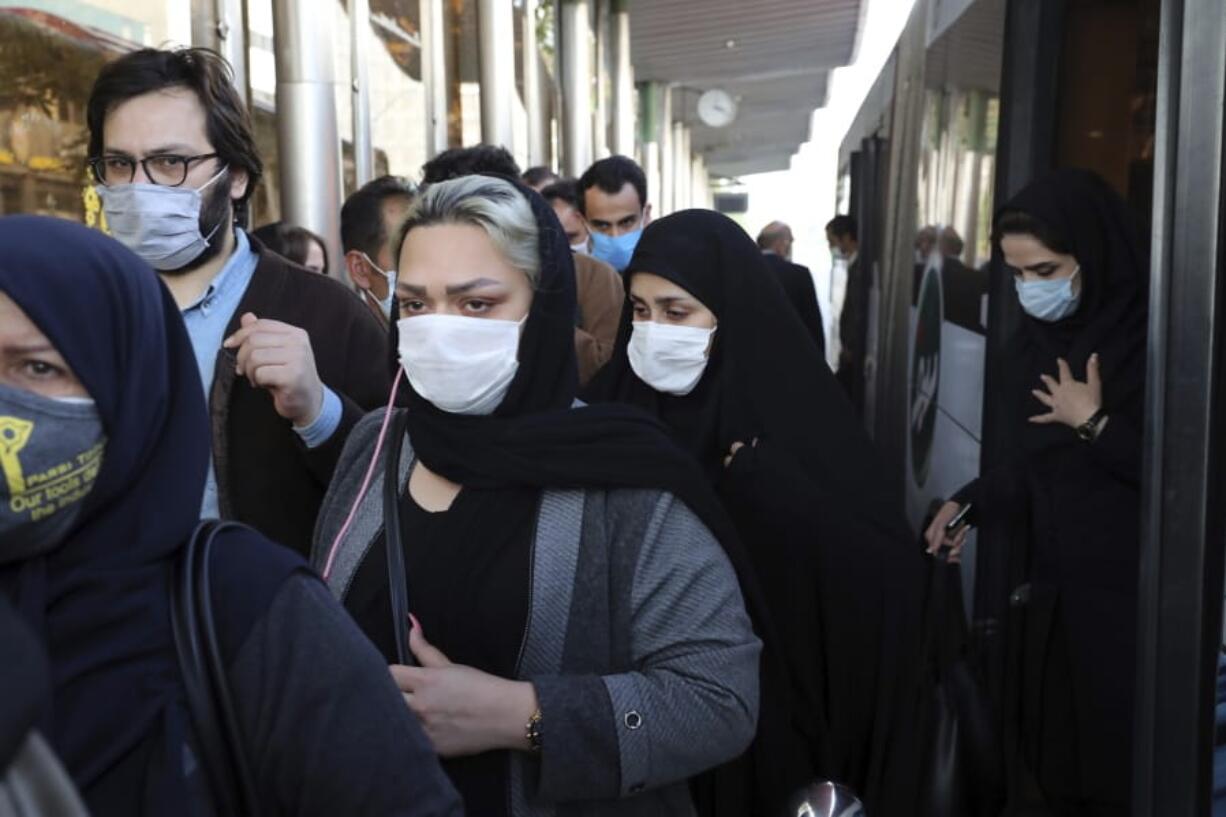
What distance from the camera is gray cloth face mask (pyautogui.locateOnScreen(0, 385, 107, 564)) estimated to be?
4.01ft

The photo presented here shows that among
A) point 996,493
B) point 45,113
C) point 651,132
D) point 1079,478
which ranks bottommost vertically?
point 996,493

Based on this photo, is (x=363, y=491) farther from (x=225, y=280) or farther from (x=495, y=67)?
(x=495, y=67)

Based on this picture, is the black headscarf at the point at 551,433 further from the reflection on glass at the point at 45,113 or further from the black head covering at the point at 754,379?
the reflection on glass at the point at 45,113

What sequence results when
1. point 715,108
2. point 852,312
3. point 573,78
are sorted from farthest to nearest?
point 715,108 < point 573,78 < point 852,312

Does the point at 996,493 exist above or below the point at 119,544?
below

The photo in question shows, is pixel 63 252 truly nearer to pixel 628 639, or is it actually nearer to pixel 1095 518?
pixel 628 639

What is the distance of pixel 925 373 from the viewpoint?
5652 millimetres

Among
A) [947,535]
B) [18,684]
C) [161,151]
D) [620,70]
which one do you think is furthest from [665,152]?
[18,684]

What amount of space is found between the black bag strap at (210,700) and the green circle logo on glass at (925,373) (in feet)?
13.7

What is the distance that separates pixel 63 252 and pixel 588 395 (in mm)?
1958

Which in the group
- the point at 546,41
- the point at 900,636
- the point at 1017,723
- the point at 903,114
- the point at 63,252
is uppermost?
the point at 546,41

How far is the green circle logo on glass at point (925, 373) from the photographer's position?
17.4 ft

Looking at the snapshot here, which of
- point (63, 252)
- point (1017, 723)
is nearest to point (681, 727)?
point (63, 252)

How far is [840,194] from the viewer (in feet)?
42.7
